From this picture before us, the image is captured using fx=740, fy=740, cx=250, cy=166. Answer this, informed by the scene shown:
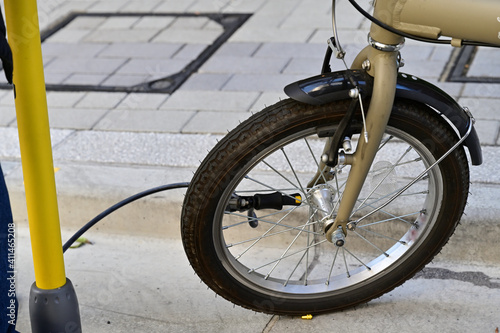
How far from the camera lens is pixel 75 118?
3748 mm

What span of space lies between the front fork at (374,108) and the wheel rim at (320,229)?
90 millimetres

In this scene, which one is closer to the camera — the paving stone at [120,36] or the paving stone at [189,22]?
the paving stone at [120,36]

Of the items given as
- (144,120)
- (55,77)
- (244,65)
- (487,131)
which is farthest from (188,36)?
(487,131)

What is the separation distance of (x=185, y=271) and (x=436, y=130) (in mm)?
1146

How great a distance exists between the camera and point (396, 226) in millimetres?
2760

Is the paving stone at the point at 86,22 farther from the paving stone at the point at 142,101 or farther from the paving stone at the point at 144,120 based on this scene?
the paving stone at the point at 144,120

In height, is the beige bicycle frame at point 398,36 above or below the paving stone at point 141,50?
above

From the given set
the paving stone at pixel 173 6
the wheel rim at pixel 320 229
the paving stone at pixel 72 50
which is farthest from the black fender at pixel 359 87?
the paving stone at pixel 173 6

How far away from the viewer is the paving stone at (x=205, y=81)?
Result: 3977 mm

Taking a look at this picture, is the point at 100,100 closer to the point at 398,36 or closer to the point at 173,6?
the point at 173,6

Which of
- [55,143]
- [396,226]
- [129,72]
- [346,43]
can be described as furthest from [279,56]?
[396,226]

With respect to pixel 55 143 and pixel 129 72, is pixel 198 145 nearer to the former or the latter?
pixel 55 143

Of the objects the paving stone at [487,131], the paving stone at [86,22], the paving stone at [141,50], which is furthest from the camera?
the paving stone at [86,22]

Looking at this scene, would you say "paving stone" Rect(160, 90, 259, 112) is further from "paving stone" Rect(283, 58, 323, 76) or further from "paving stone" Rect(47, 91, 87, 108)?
"paving stone" Rect(47, 91, 87, 108)
